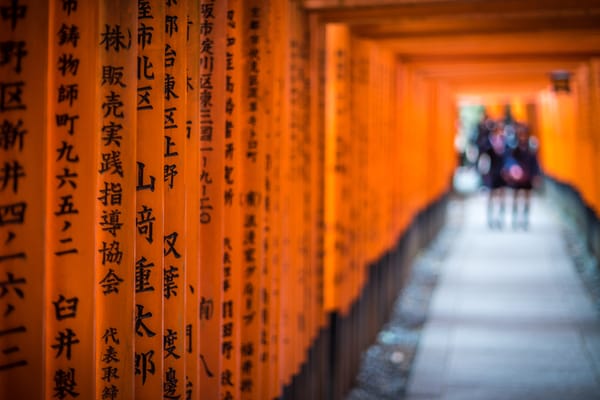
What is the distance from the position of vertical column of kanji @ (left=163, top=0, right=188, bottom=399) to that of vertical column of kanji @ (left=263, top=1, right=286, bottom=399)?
4.28ft

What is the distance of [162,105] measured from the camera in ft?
11.2

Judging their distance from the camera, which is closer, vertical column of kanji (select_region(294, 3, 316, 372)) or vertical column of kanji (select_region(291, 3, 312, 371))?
vertical column of kanji (select_region(291, 3, 312, 371))

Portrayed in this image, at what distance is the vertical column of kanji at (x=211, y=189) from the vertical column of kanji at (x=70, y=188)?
1.31m

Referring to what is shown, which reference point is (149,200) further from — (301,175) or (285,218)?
(301,175)

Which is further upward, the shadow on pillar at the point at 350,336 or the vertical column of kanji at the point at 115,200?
the vertical column of kanji at the point at 115,200

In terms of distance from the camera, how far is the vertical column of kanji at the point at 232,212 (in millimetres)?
4363

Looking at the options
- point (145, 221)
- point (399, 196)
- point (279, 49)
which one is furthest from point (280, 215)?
point (399, 196)

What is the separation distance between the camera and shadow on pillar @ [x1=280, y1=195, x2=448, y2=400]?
6.53 meters

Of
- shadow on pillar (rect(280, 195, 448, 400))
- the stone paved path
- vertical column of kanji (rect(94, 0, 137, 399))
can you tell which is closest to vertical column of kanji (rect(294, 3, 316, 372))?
shadow on pillar (rect(280, 195, 448, 400))

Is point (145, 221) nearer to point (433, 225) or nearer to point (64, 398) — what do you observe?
point (64, 398)

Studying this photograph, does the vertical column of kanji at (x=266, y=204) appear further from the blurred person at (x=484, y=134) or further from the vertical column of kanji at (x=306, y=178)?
the blurred person at (x=484, y=134)

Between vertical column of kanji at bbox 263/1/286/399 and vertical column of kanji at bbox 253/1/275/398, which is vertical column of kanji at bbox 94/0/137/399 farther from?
vertical column of kanji at bbox 263/1/286/399

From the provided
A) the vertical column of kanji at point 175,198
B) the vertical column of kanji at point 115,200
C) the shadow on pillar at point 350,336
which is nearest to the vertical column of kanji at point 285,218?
the shadow on pillar at point 350,336

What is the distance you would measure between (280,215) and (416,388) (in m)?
3.79
